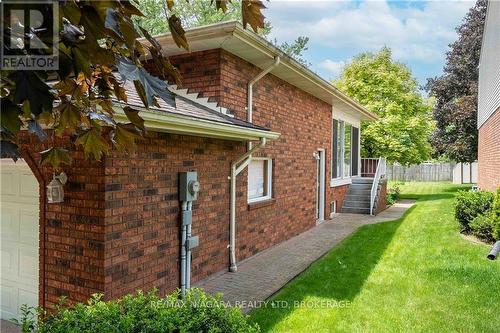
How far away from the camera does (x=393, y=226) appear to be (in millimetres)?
11805

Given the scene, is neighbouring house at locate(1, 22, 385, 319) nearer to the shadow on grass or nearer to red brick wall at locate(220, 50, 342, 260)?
red brick wall at locate(220, 50, 342, 260)

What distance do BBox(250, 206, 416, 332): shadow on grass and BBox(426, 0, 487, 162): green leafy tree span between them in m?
17.4

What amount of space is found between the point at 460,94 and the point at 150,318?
28.6 meters

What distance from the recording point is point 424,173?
37.2 m

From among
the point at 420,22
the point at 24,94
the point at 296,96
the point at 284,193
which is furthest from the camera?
the point at 420,22

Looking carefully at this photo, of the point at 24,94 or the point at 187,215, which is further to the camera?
the point at 187,215

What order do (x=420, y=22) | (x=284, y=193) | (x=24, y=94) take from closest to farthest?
(x=24, y=94) → (x=284, y=193) → (x=420, y=22)

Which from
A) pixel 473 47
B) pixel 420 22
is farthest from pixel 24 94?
pixel 473 47

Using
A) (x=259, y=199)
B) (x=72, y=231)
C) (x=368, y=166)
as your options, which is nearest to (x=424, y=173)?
(x=368, y=166)

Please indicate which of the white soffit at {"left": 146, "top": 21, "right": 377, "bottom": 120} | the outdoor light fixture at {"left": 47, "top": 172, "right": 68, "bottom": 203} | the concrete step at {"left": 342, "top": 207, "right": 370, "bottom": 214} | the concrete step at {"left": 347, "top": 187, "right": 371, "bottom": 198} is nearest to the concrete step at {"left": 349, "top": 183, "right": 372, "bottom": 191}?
the concrete step at {"left": 347, "top": 187, "right": 371, "bottom": 198}

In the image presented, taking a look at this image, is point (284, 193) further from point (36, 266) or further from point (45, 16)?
point (45, 16)

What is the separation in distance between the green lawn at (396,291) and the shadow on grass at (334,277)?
13mm

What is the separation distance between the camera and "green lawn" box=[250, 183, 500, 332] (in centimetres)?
482

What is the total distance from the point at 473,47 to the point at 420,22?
327 inches
